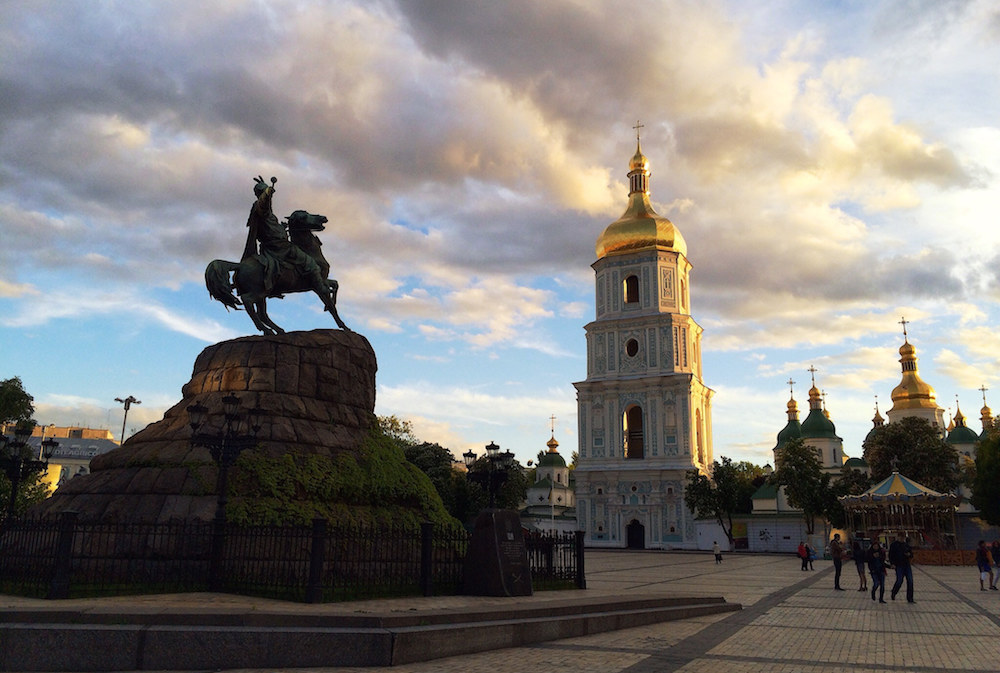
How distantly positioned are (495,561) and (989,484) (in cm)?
3844

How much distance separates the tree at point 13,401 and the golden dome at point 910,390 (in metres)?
71.7

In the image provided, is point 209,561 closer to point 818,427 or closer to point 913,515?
point 913,515

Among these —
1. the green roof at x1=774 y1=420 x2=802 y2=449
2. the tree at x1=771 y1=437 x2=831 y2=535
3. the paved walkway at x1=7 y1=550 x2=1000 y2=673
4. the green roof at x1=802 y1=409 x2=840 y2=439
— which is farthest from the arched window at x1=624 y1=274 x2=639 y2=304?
the paved walkway at x1=7 y1=550 x2=1000 y2=673

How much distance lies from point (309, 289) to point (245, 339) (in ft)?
7.98

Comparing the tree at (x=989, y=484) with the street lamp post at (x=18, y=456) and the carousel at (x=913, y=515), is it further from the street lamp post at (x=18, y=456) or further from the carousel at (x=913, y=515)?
the street lamp post at (x=18, y=456)

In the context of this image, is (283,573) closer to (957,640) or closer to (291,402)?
(291,402)

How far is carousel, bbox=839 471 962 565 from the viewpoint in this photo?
38656 mm

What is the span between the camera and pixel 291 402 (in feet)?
50.9

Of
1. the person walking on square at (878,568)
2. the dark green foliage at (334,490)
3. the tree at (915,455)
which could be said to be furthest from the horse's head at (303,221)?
the tree at (915,455)

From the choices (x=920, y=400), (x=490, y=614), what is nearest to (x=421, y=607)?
(x=490, y=614)

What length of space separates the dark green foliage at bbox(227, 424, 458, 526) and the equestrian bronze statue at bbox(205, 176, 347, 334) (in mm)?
3837

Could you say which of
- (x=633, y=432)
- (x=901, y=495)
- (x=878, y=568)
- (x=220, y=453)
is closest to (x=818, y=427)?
(x=633, y=432)

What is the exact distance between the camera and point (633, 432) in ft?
188

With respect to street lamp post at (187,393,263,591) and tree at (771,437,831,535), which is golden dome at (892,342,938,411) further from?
street lamp post at (187,393,263,591)
